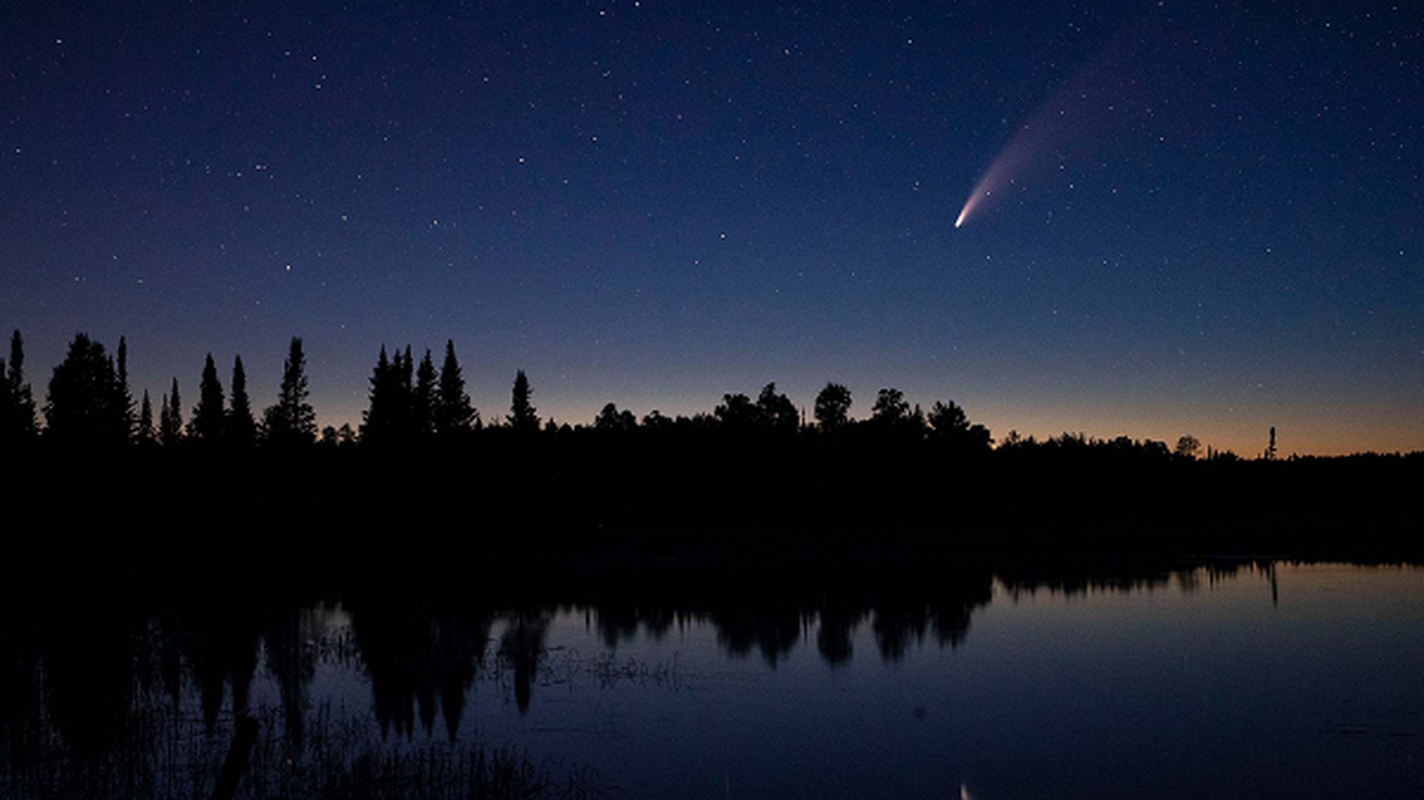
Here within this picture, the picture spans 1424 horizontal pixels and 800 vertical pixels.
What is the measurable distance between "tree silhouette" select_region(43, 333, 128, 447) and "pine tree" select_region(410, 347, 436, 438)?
92.5 ft

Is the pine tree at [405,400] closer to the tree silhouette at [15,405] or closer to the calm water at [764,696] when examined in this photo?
the tree silhouette at [15,405]

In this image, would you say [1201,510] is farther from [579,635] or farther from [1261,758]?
[1261,758]

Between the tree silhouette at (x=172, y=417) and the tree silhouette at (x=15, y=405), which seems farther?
the tree silhouette at (x=172, y=417)

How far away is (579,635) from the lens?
36.0 metres

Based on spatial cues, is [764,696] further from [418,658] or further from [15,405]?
[15,405]

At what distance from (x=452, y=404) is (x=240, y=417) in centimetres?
3432

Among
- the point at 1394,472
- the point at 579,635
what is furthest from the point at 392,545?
the point at 1394,472

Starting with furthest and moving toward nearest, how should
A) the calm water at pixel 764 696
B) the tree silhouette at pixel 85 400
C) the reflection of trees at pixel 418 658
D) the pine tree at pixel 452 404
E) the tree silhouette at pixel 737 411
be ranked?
the tree silhouette at pixel 737 411 → the pine tree at pixel 452 404 → the tree silhouette at pixel 85 400 → the reflection of trees at pixel 418 658 → the calm water at pixel 764 696

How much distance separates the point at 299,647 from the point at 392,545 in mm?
38140

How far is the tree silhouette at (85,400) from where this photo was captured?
320 ft

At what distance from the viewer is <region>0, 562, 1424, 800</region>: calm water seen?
61.1 feet

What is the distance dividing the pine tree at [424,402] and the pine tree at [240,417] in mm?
25904

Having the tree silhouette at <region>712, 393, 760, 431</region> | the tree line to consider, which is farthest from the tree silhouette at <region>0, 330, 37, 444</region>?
the tree silhouette at <region>712, 393, 760, 431</region>

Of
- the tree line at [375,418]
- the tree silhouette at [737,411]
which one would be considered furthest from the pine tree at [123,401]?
the tree silhouette at [737,411]
